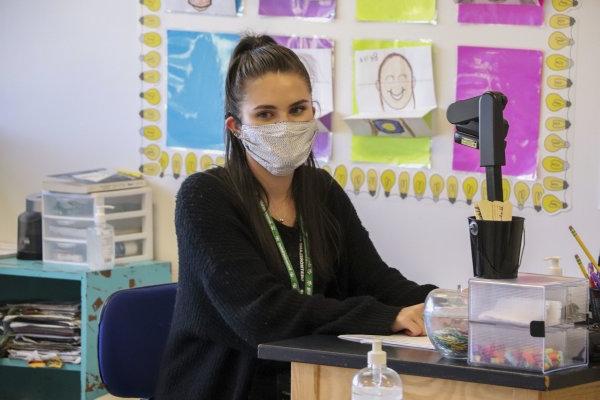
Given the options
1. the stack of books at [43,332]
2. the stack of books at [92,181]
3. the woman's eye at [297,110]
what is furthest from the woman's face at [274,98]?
the stack of books at [43,332]

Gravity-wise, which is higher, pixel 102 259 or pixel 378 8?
pixel 378 8

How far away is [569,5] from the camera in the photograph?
2701 millimetres

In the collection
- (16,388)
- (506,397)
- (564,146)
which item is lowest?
(16,388)

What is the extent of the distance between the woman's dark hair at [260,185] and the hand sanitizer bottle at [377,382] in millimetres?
658

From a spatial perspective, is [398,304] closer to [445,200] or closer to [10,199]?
[445,200]

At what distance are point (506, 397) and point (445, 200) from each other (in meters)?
1.42

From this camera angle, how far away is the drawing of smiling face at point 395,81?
2.90 metres

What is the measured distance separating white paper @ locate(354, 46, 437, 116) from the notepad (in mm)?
1115

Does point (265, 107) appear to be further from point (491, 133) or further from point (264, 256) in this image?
point (491, 133)

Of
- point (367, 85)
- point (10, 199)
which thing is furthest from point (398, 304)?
point (10, 199)

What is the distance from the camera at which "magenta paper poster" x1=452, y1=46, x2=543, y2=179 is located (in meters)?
2.75

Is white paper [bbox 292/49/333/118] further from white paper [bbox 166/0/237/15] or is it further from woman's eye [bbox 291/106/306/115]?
woman's eye [bbox 291/106/306/115]

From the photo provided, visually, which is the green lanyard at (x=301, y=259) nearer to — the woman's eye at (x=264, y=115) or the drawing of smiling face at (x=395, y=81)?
the woman's eye at (x=264, y=115)

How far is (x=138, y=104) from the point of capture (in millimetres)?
3320
